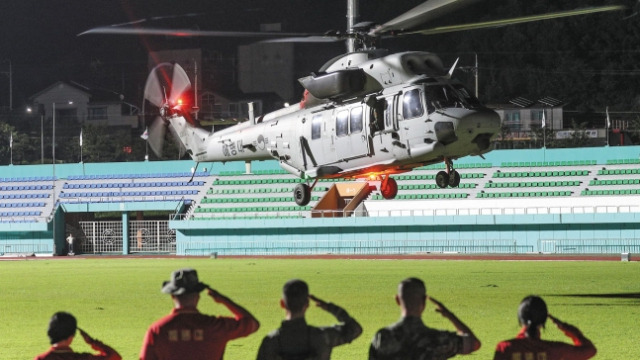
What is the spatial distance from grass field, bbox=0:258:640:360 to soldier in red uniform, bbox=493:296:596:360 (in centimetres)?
623

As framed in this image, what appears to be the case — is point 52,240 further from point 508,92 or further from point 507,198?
point 508,92

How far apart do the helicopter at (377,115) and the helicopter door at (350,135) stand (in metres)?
0.02

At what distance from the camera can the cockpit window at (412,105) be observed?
926 inches

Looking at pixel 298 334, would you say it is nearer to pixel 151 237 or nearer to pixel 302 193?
pixel 302 193

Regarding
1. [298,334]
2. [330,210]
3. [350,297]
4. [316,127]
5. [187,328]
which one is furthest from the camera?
[330,210]

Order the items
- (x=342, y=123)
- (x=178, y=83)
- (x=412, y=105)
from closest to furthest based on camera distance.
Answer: (x=412, y=105), (x=342, y=123), (x=178, y=83)

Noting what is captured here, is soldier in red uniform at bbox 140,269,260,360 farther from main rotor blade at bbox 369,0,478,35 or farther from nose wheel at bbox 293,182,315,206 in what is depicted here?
nose wheel at bbox 293,182,315,206

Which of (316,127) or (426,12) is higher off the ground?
(426,12)

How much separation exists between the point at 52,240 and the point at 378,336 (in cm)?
5512

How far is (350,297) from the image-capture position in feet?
74.7

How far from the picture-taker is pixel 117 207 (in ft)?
196

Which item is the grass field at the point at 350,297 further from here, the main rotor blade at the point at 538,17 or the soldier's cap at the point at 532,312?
the soldier's cap at the point at 532,312

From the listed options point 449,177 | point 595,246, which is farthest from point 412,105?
point 595,246

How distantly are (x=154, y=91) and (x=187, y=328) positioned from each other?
26810mm
